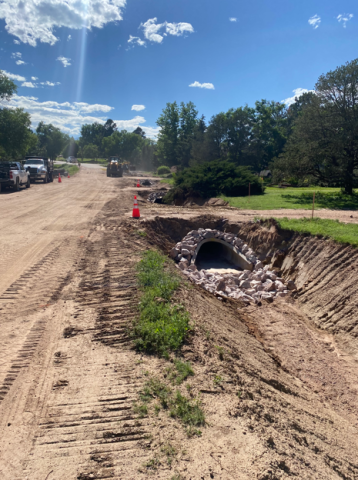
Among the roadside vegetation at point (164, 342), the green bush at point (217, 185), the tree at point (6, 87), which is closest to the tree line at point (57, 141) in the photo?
the tree at point (6, 87)

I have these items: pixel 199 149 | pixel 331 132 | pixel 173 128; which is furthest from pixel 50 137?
pixel 331 132

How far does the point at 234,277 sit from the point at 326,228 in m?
3.51

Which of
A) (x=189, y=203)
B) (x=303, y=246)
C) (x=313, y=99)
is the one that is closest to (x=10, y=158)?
(x=189, y=203)

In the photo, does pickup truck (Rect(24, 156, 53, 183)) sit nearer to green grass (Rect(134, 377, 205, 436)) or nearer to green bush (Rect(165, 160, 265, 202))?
green bush (Rect(165, 160, 265, 202))

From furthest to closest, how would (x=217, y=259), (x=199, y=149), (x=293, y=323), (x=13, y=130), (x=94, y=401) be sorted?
(x=199, y=149) < (x=13, y=130) < (x=217, y=259) < (x=293, y=323) < (x=94, y=401)

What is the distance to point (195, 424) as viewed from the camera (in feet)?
10.9

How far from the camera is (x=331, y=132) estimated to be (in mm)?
18750

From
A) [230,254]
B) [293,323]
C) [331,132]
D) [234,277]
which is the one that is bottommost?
[293,323]

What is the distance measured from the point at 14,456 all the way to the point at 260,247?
11411mm

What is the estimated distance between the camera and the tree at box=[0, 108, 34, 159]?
96.4 ft

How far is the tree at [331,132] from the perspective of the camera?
18.1 metres

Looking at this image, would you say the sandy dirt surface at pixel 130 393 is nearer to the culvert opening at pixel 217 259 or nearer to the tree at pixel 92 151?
the culvert opening at pixel 217 259

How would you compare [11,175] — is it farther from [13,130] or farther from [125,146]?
[125,146]

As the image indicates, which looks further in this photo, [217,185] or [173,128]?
[173,128]
